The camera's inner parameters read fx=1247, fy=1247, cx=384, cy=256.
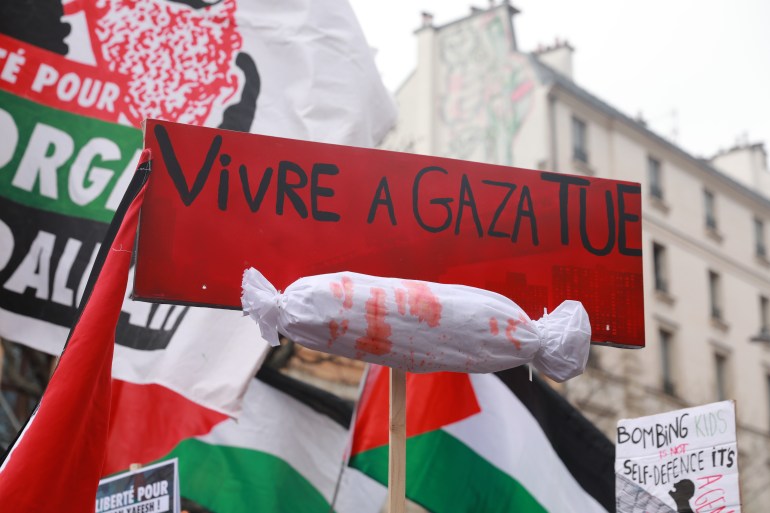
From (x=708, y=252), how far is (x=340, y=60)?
27.7 metres

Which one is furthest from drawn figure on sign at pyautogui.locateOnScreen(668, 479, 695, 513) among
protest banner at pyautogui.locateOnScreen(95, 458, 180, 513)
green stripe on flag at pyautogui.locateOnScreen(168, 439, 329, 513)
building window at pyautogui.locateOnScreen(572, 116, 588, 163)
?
building window at pyautogui.locateOnScreen(572, 116, 588, 163)

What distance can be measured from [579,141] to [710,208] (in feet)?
21.2

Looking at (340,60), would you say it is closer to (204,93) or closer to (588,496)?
(204,93)

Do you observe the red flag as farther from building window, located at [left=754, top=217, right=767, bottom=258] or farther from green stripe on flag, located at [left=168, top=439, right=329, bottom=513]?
building window, located at [left=754, top=217, right=767, bottom=258]

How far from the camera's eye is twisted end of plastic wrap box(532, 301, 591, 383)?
16.5 ft

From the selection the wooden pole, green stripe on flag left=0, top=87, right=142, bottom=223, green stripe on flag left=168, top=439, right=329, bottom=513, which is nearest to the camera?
the wooden pole

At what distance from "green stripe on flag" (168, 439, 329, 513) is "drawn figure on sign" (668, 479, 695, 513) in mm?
2447

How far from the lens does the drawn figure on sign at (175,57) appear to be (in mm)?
7496

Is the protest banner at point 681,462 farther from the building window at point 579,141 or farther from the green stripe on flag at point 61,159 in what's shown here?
the building window at point 579,141

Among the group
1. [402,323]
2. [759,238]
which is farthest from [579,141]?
[402,323]

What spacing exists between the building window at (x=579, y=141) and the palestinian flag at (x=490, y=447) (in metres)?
22.6

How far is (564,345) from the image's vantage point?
5047 mm

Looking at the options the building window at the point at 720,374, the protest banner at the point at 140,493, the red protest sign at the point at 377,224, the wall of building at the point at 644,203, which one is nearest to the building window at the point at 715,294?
the wall of building at the point at 644,203

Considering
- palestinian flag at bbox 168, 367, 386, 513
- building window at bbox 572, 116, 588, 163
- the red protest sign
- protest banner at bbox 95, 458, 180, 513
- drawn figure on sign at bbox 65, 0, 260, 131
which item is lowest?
protest banner at bbox 95, 458, 180, 513
